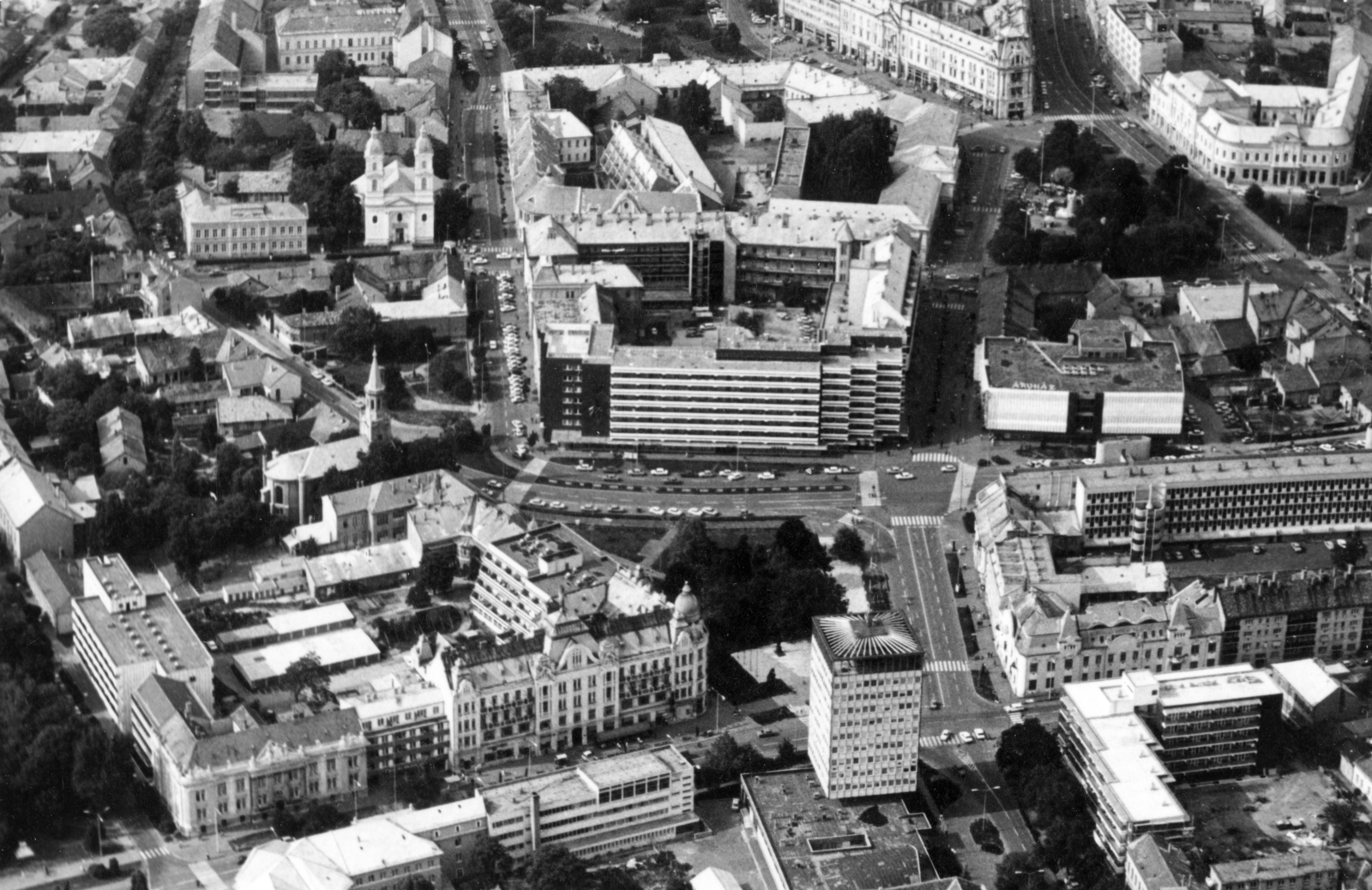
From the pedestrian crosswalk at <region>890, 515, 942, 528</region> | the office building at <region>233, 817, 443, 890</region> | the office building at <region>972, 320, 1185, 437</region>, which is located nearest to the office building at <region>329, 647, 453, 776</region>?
the office building at <region>233, 817, 443, 890</region>

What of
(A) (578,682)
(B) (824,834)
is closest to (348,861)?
(A) (578,682)

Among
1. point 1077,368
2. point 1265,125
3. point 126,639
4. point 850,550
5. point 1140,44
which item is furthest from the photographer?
point 1140,44

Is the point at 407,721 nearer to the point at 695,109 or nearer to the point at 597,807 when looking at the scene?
the point at 597,807

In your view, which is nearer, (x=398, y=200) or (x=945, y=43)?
(x=398, y=200)

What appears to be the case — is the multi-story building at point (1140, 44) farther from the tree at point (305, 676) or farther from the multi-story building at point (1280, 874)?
the multi-story building at point (1280, 874)

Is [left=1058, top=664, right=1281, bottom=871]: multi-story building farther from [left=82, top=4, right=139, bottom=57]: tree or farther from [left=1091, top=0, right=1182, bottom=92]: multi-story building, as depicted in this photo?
[left=82, top=4, right=139, bottom=57]: tree
